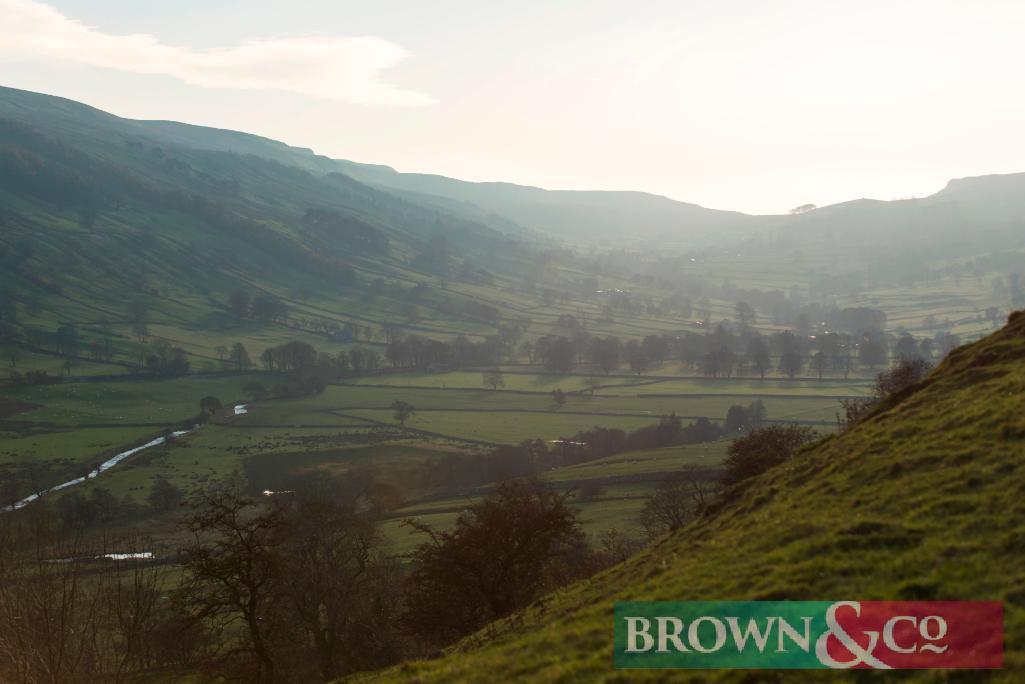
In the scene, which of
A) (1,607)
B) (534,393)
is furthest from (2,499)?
(534,393)

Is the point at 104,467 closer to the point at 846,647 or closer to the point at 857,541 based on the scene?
the point at 857,541

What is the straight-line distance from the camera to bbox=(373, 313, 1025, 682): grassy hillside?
1521 cm

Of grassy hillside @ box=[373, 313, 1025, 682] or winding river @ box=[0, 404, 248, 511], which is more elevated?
grassy hillside @ box=[373, 313, 1025, 682]

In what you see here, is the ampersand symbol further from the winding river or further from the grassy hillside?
the winding river

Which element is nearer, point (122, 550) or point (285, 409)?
point (122, 550)

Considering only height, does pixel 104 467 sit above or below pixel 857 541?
below

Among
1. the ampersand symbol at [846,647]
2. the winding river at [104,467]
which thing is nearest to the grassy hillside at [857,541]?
the ampersand symbol at [846,647]

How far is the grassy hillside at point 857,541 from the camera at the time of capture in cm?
1521

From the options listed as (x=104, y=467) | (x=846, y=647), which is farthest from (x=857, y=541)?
(x=104, y=467)

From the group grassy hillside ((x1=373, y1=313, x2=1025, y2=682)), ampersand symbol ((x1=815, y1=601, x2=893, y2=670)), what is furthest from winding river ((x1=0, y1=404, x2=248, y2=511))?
ampersand symbol ((x1=815, y1=601, x2=893, y2=670))

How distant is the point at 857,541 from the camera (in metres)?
17.9

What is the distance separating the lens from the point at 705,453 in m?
104

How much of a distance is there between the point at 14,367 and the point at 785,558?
21123cm

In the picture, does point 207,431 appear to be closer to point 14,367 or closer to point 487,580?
point 14,367
